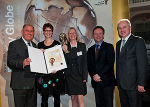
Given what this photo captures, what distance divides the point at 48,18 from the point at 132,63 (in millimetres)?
1963

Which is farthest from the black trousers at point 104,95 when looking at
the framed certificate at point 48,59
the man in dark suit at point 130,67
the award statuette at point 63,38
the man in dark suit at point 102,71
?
the award statuette at point 63,38

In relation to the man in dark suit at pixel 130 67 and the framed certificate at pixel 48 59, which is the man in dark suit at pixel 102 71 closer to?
the man in dark suit at pixel 130 67

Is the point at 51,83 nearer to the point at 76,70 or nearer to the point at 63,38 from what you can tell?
the point at 76,70

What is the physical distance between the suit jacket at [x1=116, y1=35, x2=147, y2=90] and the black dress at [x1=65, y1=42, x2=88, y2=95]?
28.1 inches

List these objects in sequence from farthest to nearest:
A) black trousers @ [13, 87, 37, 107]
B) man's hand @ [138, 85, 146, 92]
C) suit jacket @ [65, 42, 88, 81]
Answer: suit jacket @ [65, 42, 88, 81], black trousers @ [13, 87, 37, 107], man's hand @ [138, 85, 146, 92]

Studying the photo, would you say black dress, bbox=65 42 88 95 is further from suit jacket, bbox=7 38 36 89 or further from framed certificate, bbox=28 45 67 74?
suit jacket, bbox=7 38 36 89


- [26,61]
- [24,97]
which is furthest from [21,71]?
[24,97]

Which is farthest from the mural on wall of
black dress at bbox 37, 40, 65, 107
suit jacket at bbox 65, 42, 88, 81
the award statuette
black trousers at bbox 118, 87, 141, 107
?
black trousers at bbox 118, 87, 141, 107

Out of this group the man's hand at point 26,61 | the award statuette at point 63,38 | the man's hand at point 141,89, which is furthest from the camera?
the award statuette at point 63,38

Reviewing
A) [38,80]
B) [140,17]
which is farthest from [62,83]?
[140,17]

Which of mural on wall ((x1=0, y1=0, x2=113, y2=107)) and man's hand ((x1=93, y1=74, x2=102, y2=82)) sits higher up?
mural on wall ((x1=0, y1=0, x2=113, y2=107))

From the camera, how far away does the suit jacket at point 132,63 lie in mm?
2604

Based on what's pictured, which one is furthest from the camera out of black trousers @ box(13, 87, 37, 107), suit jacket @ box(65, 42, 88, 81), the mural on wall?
the mural on wall

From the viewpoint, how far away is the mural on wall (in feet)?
11.8
